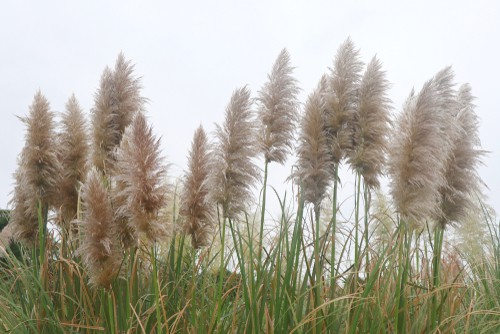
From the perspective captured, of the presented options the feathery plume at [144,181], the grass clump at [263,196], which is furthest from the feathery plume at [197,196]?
the feathery plume at [144,181]

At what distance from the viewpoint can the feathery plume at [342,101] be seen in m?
3.62

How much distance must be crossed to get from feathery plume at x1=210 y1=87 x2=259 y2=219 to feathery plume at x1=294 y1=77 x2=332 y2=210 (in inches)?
13.7

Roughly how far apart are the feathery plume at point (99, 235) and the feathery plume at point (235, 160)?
60 centimetres

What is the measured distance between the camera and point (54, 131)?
4324mm

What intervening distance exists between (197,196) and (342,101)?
102 cm

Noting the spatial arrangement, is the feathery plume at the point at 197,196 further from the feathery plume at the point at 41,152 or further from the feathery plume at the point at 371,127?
the feathery plume at the point at 41,152

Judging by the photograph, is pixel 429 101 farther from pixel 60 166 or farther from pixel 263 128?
pixel 60 166

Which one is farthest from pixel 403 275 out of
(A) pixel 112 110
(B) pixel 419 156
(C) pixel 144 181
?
(A) pixel 112 110

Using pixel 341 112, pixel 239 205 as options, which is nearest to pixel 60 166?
pixel 239 205

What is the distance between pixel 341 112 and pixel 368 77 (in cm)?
27

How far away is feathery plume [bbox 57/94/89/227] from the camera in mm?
4273

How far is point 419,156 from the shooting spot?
11.4 ft

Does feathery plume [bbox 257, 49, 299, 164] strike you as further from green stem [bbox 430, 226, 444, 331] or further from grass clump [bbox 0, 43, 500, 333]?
green stem [bbox 430, 226, 444, 331]

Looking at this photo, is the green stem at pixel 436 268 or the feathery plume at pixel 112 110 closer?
the green stem at pixel 436 268
